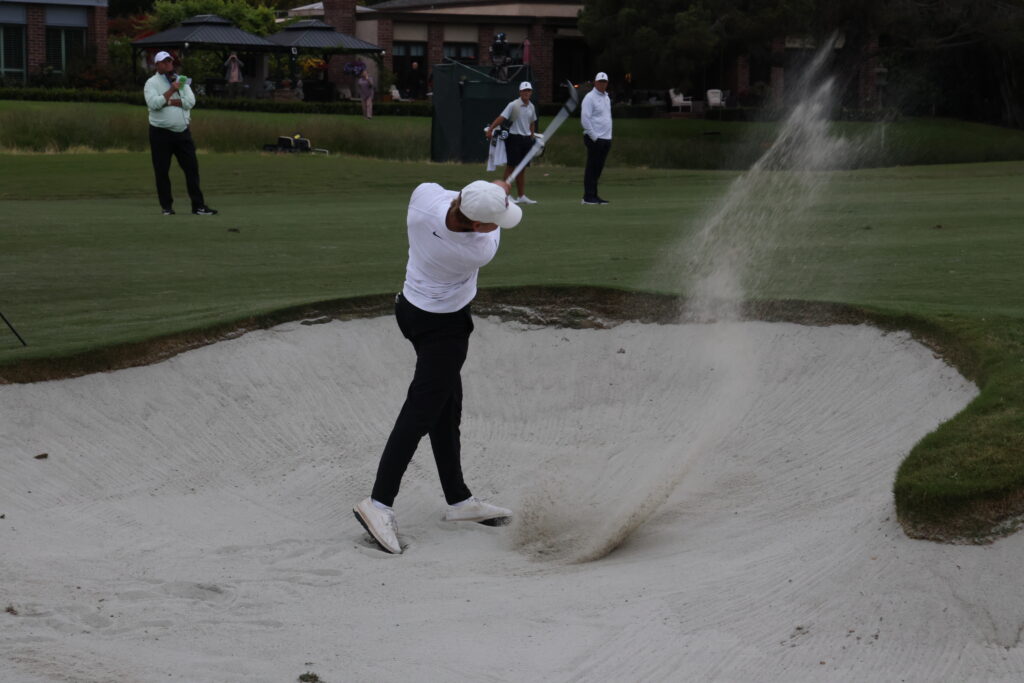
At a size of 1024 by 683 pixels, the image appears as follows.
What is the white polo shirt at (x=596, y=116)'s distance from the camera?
66.2 ft

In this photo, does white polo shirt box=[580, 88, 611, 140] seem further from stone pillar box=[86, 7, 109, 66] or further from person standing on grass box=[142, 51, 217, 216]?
stone pillar box=[86, 7, 109, 66]

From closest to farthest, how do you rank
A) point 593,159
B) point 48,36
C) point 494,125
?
point 494,125, point 593,159, point 48,36

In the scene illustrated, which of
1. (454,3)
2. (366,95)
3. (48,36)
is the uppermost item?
(454,3)

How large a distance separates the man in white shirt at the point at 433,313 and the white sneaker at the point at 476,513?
47cm

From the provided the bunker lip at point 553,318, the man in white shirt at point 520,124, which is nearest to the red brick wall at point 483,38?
Answer: the man in white shirt at point 520,124

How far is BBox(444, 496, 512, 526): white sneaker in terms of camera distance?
25.2ft

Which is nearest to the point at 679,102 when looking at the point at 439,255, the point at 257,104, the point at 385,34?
the point at 385,34

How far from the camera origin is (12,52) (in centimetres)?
5269

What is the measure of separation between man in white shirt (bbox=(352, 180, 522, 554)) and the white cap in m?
0.02

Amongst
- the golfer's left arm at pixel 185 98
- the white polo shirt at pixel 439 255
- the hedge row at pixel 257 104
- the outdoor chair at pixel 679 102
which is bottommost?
the white polo shirt at pixel 439 255

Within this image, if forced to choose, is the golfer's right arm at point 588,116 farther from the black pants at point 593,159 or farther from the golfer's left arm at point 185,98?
the golfer's left arm at point 185,98

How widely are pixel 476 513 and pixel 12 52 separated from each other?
51393mm

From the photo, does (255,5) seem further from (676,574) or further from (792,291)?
(676,574)

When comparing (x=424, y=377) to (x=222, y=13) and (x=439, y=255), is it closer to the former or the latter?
(x=439, y=255)
